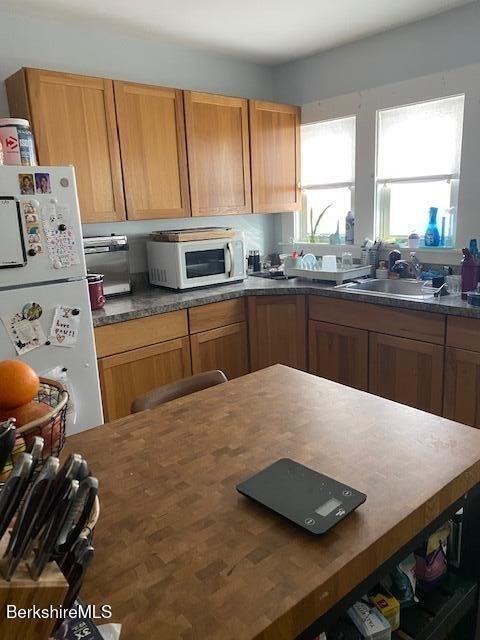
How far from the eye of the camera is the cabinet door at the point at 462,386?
2.23 meters

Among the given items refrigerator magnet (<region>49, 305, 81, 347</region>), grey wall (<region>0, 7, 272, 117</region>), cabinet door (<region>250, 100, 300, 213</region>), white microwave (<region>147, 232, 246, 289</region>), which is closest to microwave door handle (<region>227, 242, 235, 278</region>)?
white microwave (<region>147, 232, 246, 289</region>)

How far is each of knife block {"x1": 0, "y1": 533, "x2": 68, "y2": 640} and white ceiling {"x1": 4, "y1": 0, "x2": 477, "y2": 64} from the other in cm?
262

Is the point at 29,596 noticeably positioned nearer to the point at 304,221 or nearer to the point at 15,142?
the point at 15,142

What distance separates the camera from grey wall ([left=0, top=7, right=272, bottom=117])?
2539 millimetres

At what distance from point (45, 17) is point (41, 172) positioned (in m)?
1.28

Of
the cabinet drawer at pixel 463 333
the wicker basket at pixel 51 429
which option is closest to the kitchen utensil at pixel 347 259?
the cabinet drawer at pixel 463 333

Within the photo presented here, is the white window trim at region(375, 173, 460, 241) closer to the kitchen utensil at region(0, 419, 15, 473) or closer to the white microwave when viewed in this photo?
the white microwave

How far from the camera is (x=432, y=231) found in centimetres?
290

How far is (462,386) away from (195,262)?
5.31ft

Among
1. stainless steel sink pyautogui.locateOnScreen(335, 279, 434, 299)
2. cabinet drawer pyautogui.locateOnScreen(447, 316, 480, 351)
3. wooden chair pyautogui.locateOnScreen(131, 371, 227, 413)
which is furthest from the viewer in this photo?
stainless steel sink pyautogui.locateOnScreen(335, 279, 434, 299)

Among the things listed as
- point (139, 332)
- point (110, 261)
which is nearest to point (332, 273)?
point (139, 332)

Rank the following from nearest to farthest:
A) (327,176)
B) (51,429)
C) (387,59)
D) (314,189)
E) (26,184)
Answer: (51,429), (26,184), (387,59), (327,176), (314,189)

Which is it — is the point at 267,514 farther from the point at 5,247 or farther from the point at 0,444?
the point at 5,247

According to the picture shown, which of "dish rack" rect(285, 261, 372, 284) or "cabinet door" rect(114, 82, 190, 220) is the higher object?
"cabinet door" rect(114, 82, 190, 220)
